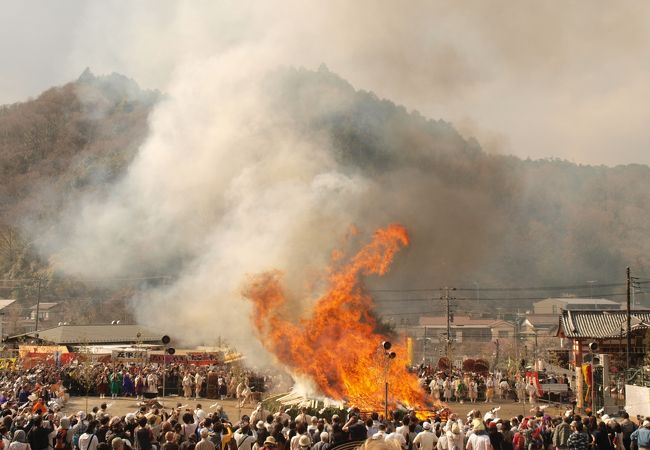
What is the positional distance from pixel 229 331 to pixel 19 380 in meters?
25.7

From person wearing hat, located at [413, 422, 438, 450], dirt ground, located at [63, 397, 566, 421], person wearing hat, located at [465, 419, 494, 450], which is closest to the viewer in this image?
person wearing hat, located at [465, 419, 494, 450]

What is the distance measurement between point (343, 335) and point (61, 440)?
15.6m

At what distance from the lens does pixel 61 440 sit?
15.6 metres

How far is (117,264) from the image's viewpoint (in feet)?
383

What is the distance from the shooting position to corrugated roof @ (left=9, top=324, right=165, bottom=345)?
6209cm

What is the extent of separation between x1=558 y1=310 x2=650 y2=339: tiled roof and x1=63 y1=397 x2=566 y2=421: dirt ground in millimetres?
16634

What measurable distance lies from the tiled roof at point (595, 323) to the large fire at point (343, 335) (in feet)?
73.0

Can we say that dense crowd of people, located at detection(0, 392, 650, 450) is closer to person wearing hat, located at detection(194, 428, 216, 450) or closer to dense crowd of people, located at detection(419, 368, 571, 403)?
person wearing hat, located at detection(194, 428, 216, 450)

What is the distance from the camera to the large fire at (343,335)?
2744 cm

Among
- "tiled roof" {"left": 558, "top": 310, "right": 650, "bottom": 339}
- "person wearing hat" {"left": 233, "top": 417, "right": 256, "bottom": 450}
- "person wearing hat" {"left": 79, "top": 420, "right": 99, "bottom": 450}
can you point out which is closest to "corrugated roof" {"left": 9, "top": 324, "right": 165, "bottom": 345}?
"tiled roof" {"left": 558, "top": 310, "right": 650, "bottom": 339}

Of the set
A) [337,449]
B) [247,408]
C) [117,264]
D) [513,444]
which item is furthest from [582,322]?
[117,264]

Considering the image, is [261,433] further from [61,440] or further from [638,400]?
[638,400]

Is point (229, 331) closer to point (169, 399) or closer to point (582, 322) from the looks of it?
point (169, 399)

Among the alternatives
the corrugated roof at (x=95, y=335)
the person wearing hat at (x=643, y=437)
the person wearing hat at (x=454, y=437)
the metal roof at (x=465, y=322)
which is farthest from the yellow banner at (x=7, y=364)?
the metal roof at (x=465, y=322)
